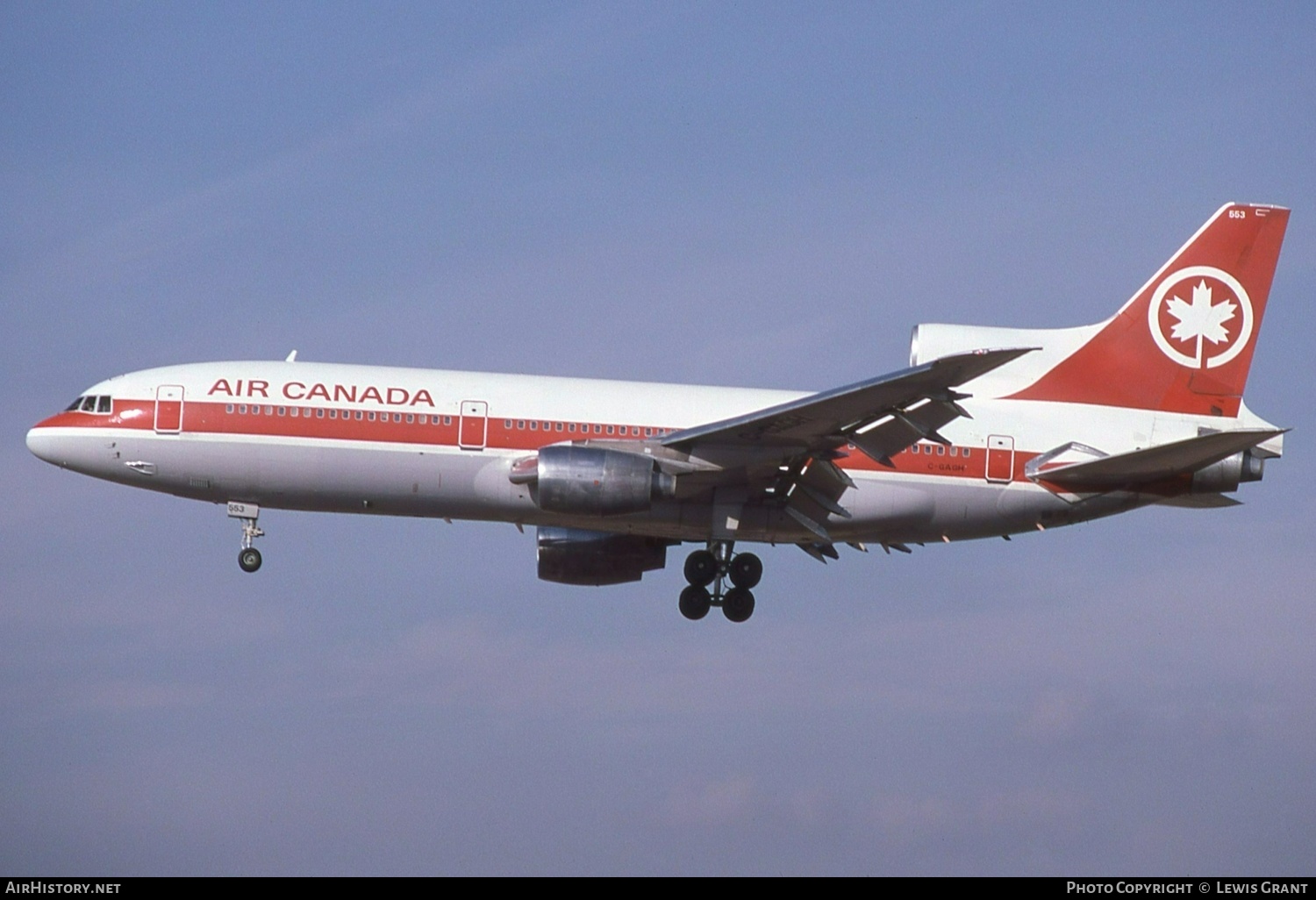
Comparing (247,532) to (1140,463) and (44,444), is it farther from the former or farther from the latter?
(1140,463)

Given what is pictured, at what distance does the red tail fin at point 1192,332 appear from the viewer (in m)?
40.1

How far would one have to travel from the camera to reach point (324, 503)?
38031 mm

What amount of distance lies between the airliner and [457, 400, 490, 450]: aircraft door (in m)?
0.04

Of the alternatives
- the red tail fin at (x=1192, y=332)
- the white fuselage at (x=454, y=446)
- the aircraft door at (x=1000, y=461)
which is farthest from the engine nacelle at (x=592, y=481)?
the red tail fin at (x=1192, y=332)

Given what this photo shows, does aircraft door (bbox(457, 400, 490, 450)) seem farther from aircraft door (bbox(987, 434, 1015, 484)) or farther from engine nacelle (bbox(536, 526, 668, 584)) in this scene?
aircraft door (bbox(987, 434, 1015, 484))

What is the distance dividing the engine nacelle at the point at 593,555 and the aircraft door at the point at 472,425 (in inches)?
182

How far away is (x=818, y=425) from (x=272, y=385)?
481 inches

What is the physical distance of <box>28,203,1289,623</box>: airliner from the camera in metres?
36.8

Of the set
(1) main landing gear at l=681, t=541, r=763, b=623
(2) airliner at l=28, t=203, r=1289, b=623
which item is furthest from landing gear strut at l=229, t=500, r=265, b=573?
(1) main landing gear at l=681, t=541, r=763, b=623

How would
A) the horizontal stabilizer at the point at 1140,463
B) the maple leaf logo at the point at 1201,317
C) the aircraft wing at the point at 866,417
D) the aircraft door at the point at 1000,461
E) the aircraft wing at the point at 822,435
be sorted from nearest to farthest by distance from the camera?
the aircraft wing at the point at 866,417 < the aircraft wing at the point at 822,435 < the horizontal stabilizer at the point at 1140,463 < the aircraft door at the point at 1000,461 < the maple leaf logo at the point at 1201,317

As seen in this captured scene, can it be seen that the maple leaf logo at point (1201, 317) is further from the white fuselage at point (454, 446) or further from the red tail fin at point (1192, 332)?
the white fuselage at point (454, 446)

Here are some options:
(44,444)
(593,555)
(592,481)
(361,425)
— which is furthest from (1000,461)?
(44,444)

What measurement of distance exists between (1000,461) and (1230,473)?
5.01 meters
